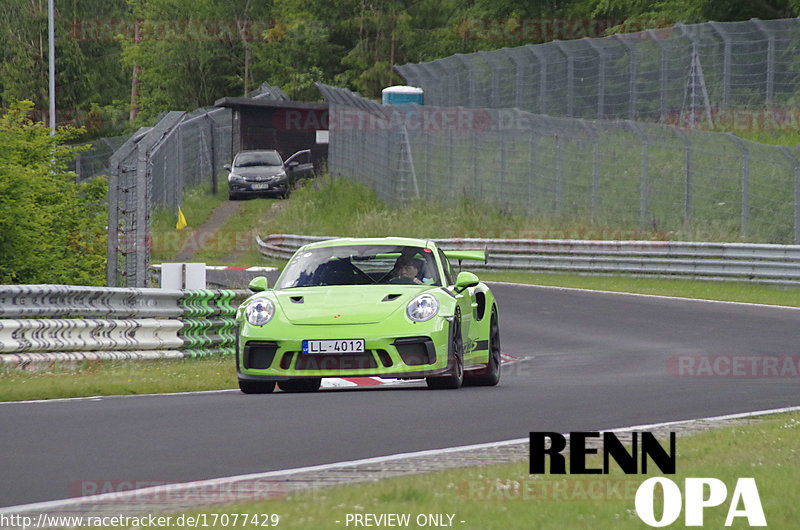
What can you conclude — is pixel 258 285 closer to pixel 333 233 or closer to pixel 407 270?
pixel 407 270

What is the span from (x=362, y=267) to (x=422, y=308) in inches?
58.9

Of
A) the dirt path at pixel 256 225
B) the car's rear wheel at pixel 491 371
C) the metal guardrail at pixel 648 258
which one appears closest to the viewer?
the car's rear wheel at pixel 491 371

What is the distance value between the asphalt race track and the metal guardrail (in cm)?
985

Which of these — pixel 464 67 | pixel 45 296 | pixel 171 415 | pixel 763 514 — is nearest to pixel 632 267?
pixel 464 67

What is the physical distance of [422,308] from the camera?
10922 millimetres

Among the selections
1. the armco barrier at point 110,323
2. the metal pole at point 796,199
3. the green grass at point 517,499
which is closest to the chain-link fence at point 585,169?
the metal pole at point 796,199

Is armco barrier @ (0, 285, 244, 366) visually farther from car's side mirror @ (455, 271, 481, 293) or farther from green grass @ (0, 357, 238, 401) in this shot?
car's side mirror @ (455, 271, 481, 293)

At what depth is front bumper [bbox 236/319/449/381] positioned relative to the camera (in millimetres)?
10711

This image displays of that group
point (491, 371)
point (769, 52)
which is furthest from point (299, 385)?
point (769, 52)

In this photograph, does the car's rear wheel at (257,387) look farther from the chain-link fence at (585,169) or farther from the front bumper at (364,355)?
the chain-link fence at (585,169)

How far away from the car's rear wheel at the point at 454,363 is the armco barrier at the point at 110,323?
12.8 ft

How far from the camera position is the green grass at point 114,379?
11.3 m

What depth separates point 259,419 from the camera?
9031 millimetres

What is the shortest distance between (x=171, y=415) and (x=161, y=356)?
5364 millimetres
